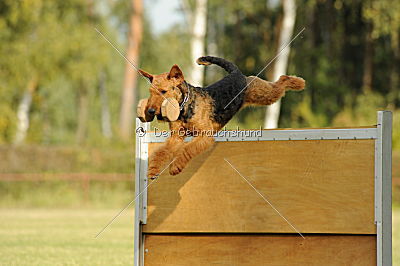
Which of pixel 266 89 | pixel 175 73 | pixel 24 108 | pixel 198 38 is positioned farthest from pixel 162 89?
pixel 24 108

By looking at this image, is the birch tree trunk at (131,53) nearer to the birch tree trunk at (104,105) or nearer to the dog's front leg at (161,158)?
the dog's front leg at (161,158)

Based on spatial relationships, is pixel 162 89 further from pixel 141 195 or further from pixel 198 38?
pixel 198 38

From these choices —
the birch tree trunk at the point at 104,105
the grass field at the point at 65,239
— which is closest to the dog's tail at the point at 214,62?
the grass field at the point at 65,239

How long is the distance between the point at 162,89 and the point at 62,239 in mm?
7097

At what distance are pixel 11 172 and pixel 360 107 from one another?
12.7 meters

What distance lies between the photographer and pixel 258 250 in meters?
5.26

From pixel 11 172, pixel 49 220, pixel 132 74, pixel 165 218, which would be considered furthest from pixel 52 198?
pixel 165 218

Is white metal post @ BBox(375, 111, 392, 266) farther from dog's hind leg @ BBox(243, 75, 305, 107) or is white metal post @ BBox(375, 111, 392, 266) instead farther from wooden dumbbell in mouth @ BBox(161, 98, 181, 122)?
wooden dumbbell in mouth @ BBox(161, 98, 181, 122)

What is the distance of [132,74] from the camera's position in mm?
25844

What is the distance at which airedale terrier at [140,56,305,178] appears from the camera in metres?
4.63

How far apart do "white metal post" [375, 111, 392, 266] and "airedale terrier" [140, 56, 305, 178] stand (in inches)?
33.6

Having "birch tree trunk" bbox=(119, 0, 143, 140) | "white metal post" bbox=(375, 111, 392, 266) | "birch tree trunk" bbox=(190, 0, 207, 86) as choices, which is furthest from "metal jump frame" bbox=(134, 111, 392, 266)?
"birch tree trunk" bbox=(119, 0, 143, 140)

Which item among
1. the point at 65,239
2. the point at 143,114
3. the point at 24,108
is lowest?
the point at 65,239

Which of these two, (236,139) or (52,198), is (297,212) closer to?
(236,139)
